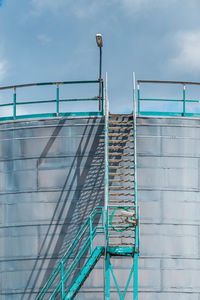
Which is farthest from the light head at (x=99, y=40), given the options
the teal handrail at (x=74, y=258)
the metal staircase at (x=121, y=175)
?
the teal handrail at (x=74, y=258)

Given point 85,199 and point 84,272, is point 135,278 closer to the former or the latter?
point 84,272

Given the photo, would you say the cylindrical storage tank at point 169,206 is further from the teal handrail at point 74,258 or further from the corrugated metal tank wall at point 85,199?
the teal handrail at point 74,258

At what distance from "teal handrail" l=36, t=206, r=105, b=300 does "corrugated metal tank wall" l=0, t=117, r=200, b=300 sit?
20 cm

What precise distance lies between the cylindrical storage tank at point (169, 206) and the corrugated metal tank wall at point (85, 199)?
30mm

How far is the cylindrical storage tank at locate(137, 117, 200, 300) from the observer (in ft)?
54.7

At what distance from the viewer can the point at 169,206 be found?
676 inches

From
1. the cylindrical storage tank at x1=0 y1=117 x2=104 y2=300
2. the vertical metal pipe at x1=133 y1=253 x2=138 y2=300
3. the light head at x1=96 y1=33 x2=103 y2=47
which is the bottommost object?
the vertical metal pipe at x1=133 y1=253 x2=138 y2=300

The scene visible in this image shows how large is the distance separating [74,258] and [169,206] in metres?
3.34

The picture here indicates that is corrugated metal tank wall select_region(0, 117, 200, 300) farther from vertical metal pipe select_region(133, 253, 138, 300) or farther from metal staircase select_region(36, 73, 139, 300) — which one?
vertical metal pipe select_region(133, 253, 138, 300)

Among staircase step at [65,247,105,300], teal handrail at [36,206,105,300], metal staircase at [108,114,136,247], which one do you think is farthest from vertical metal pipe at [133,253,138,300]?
teal handrail at [36,206,105,300]

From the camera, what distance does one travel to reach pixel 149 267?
16.7 m

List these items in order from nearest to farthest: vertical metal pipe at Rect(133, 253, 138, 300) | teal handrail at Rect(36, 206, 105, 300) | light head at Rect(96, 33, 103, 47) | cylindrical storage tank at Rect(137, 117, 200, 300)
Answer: vertical metal pipe at Rect(133, 253, 138, 300) < teal handrail at Rect(36, 206, 105, 300) < cylindrical storage tank at Rect(137, 117, 200, 300) < light head at Rect(96, 33, 103, 47)

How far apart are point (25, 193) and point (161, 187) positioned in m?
4.30

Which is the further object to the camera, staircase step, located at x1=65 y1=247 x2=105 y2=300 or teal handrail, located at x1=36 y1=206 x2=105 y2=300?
teal handrail, located at x1=36 y1=206 x2=105 y2=300
